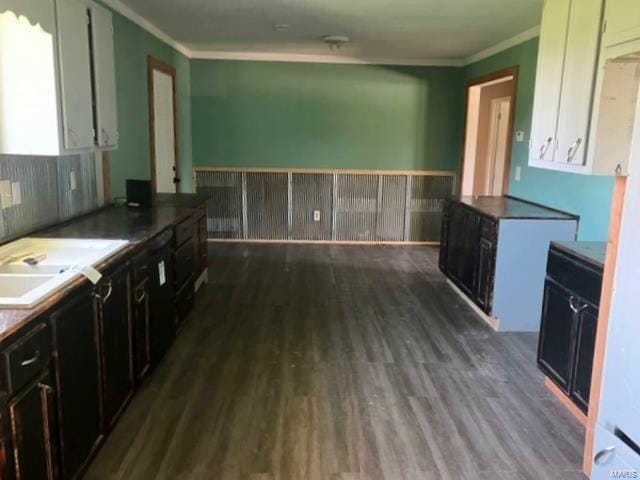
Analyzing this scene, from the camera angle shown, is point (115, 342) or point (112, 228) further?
point (112, 228)

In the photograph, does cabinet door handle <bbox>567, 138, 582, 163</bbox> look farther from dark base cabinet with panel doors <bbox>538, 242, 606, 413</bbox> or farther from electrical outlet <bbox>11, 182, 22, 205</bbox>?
electrical outlet <bbox>11, 182, 22, 205</bbox>

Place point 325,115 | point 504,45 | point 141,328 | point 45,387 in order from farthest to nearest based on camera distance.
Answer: point 325,115 → point 504,45 → point 141,328 → point 45,387

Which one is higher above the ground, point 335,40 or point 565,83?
point 335,40

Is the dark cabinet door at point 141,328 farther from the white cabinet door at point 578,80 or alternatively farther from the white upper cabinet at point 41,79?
the white cabinet door at point 578,80

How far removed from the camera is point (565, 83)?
2762 mm

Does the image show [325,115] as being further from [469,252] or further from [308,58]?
[469,252]

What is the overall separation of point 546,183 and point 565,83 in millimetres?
1793

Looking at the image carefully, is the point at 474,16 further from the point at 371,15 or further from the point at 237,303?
the point at 237,303

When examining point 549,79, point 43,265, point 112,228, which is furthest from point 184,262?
point 549,79

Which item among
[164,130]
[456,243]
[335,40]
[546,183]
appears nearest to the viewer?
[546,183]

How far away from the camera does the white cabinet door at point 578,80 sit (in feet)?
8.13

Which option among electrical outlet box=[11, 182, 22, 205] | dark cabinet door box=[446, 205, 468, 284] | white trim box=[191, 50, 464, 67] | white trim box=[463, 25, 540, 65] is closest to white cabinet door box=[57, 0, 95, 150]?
electrical outlet box=[11, 182, 22, 205]

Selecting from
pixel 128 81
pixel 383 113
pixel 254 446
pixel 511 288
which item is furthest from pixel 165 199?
pixel 383 113

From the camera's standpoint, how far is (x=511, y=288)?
399 centimetres
